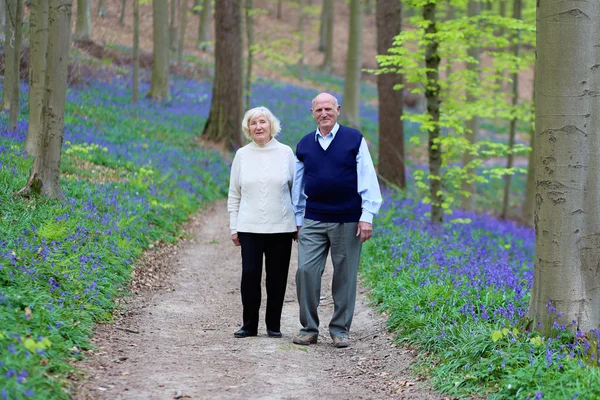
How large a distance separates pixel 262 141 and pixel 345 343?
2123mm

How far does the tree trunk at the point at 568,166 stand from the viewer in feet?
16.1

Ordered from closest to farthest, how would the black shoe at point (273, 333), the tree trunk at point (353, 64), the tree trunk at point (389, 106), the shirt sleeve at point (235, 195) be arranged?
the shirt sleeve at point (235, 195), the black shoe at point (273, 333), the tree trunk at point (389, 106), the tree trunk at point (353, 64)

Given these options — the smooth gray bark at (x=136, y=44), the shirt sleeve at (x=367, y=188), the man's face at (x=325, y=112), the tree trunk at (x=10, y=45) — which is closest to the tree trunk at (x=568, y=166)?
the shirt sleeve at (x=367, y=188)

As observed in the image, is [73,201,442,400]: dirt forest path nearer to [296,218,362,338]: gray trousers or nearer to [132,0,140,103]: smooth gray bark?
[296,218,362,338]: gray trousers

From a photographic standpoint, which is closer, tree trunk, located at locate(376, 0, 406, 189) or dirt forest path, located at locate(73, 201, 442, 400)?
dirt forest path, located at locate(73, 201, 442, 400)

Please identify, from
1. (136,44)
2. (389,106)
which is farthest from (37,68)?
(136,44)

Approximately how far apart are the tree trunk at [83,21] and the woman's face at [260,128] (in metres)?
9.94

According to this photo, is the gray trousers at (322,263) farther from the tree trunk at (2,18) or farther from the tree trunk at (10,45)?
the tree trunk at (2,18)

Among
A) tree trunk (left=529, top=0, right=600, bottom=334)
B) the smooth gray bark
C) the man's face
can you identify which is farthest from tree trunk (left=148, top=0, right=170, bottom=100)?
tree trunk (left=529, top=0, right=600, bottom=334)

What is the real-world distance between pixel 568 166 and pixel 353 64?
17.6m

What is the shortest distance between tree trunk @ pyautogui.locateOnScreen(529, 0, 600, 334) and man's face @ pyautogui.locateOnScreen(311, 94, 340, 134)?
188cm

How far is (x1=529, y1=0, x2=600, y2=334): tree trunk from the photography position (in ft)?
16.1

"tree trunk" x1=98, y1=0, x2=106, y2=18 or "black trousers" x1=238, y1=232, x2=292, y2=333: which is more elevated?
"tree trunk" x1=98, y1=0, x2=106, y2=18

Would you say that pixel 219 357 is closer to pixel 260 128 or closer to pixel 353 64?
pixel 260 128
